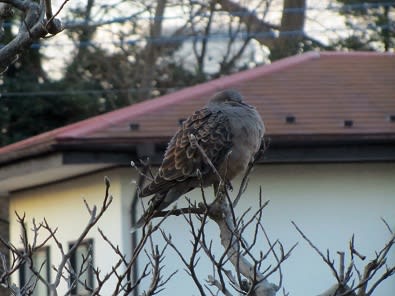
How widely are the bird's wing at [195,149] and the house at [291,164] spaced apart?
399 centimetres

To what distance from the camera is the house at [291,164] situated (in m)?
10.8

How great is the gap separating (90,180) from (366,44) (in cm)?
1029

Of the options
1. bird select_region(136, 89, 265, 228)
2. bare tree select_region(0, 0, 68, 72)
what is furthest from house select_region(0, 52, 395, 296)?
bare tree select_region(0, 0, 68, 72)

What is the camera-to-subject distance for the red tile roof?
35.8 ft

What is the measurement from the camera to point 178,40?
21438 mm

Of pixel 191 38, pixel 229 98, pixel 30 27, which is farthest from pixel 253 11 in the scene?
pixel 30 27

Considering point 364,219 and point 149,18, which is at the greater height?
point 149,18

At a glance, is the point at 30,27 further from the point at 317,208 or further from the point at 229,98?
the point at 317,208

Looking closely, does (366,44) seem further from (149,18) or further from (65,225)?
(65,225)

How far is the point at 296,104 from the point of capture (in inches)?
460

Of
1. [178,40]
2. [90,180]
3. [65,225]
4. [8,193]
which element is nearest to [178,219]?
[90,180]

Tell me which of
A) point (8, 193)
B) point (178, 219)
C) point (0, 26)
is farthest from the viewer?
point (8, 193)

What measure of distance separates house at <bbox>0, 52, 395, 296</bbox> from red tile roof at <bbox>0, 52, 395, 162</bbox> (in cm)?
1

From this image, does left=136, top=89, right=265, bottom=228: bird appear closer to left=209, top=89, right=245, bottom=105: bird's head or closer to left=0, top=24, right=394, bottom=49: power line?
left=209, top=89, right=245, bottom=105: bird's head
